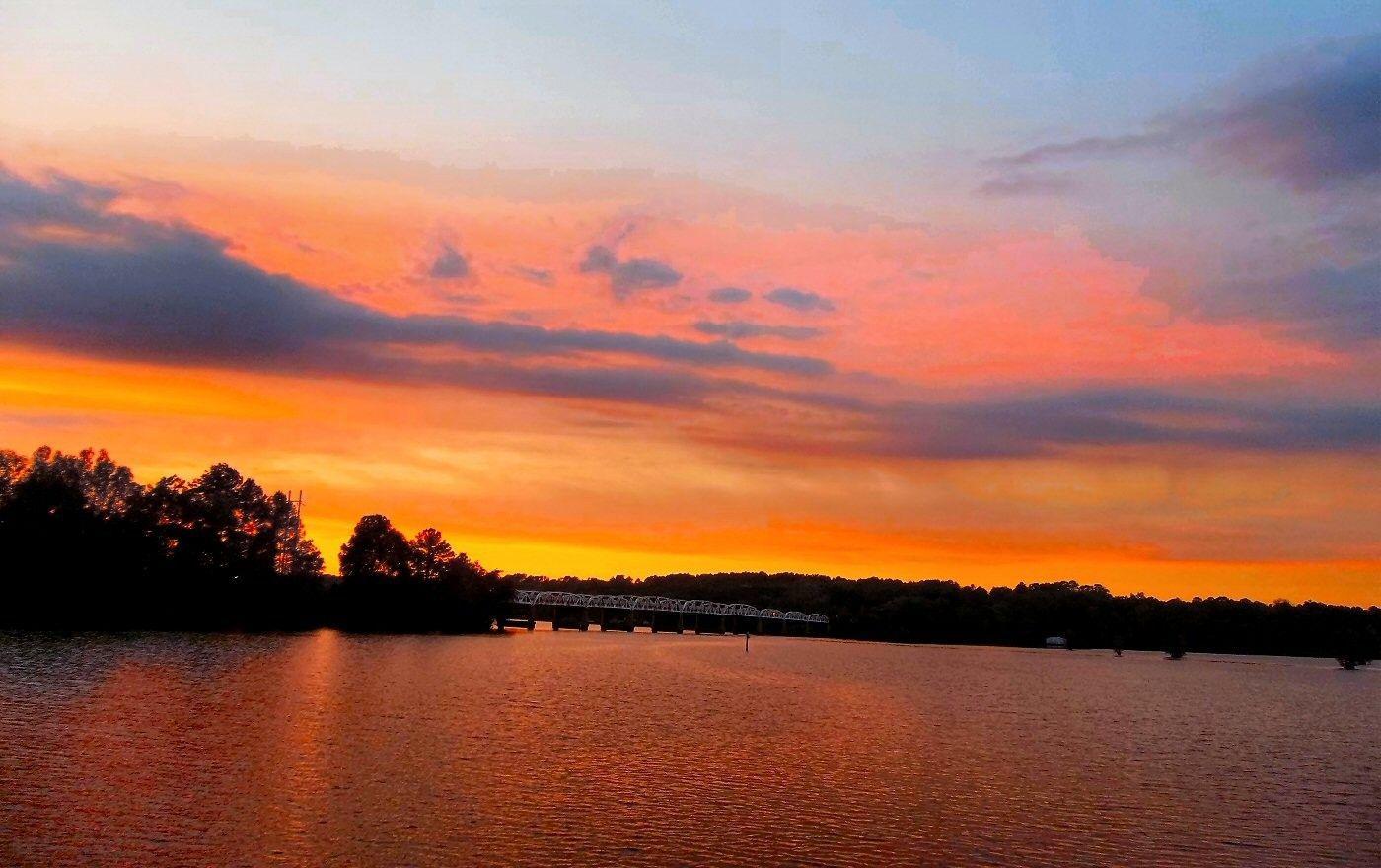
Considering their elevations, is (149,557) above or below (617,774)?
above

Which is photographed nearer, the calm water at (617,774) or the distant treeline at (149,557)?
the calm water at (617,774)

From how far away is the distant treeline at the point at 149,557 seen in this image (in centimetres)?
13825

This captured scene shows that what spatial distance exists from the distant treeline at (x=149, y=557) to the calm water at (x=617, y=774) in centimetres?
4428

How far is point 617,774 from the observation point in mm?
48750

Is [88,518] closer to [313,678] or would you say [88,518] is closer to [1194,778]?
[313,678]

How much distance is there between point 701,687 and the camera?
106 m

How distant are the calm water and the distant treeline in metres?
44.3

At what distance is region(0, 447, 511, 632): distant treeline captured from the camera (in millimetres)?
138250

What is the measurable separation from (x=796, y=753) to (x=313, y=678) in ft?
151

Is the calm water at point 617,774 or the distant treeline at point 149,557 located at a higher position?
the distant treeline at point 149,557

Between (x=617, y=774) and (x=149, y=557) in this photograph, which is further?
(x=149, y=557)

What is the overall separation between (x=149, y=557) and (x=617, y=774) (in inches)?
5175

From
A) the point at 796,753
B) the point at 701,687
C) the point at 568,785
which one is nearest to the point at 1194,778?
the point at 796,753

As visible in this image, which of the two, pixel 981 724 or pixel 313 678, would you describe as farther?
pixel 313 678
